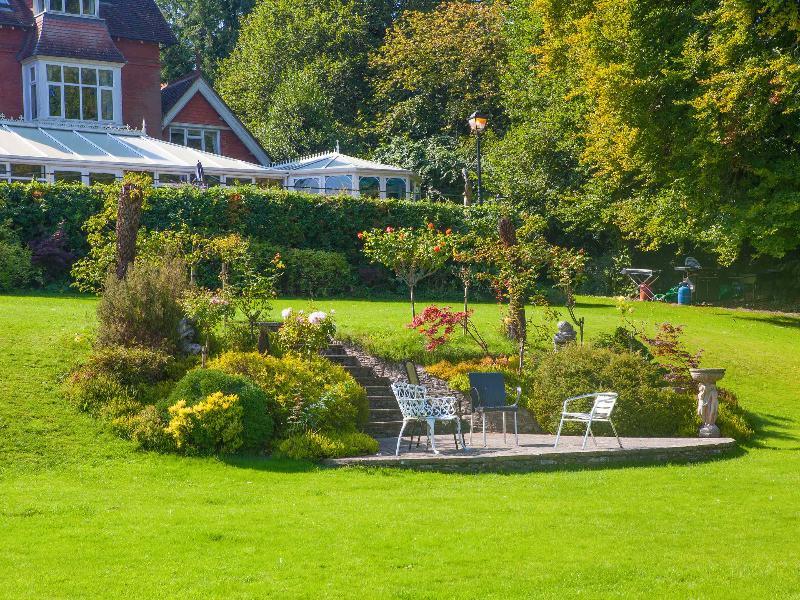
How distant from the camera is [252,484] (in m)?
12.5

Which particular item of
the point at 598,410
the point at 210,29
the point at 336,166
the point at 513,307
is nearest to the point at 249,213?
the point at 513,307

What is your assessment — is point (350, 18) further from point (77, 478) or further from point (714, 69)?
point (77, 478)

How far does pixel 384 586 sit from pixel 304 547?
121 cm

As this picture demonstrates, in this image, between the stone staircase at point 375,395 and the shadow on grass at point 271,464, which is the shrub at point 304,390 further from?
the shadow on grass at point 271,464

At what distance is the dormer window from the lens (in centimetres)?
3741

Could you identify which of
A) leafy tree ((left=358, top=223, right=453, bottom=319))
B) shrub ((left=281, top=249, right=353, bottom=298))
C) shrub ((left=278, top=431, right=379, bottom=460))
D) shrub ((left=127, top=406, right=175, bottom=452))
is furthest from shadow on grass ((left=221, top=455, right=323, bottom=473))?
shrub ((left=281, top=249, right=353, bottom=298))

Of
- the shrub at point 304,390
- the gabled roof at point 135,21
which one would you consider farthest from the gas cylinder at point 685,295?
the gabled roof at point 135,21

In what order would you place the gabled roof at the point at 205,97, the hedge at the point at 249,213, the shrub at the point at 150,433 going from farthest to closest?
the gabled roof at the point at 205,97 < the hedge at the point at 249,213 < the shrub at the point at 150,433

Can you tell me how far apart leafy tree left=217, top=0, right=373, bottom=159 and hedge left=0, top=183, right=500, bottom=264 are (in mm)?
17701

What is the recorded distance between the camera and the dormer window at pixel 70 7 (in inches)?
1473

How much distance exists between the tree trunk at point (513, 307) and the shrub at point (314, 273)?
7423mm

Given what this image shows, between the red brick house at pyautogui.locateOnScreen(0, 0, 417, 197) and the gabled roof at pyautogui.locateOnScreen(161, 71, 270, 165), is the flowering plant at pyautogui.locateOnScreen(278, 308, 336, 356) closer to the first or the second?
the red brick house at pyautogui.locateOnScreen(0, 0, 417, 197)

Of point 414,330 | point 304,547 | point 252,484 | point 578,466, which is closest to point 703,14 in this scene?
point 414,330

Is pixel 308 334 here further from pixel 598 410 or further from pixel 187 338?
pixel 598 410
